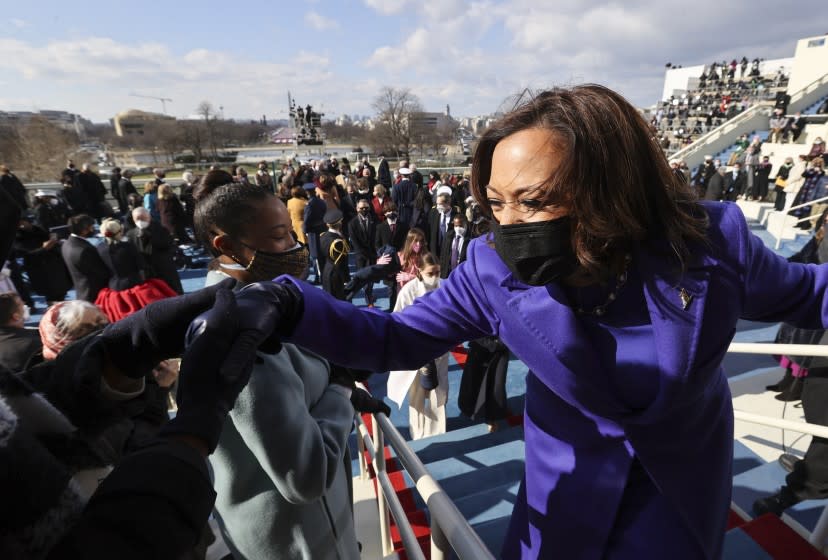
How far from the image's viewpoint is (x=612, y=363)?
3.71ft

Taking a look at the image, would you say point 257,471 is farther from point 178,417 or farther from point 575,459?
point 575,459

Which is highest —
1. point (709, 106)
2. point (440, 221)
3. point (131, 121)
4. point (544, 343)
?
point (131, 121)

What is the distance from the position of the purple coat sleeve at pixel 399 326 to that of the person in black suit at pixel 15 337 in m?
2.30

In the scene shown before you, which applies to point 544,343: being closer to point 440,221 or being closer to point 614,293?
point 614,293

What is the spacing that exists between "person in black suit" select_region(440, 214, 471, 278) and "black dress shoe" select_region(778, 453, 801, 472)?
3944 millimetres

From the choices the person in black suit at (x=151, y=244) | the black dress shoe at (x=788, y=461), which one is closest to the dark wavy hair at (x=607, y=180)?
the black dress shoe at (x=788, y=461)

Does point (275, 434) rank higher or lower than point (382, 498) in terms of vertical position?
higher

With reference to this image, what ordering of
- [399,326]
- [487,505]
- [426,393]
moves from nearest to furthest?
[399,326] < [487,505] < [426,393]

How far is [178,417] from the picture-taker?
2.00 feet

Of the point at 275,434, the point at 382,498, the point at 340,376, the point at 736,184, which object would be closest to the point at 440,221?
the point at 382,498

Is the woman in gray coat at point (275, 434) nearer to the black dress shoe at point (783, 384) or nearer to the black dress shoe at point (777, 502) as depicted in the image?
the black dress shoe at point (777, 502)

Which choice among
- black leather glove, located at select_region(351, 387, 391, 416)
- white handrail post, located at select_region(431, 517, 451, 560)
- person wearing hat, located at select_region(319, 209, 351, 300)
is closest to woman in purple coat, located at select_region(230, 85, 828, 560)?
white handrail post, located at select_region(431, 517, 451, 560)

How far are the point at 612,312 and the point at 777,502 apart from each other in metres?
2.20

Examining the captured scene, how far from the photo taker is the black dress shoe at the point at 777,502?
89.4 inches
